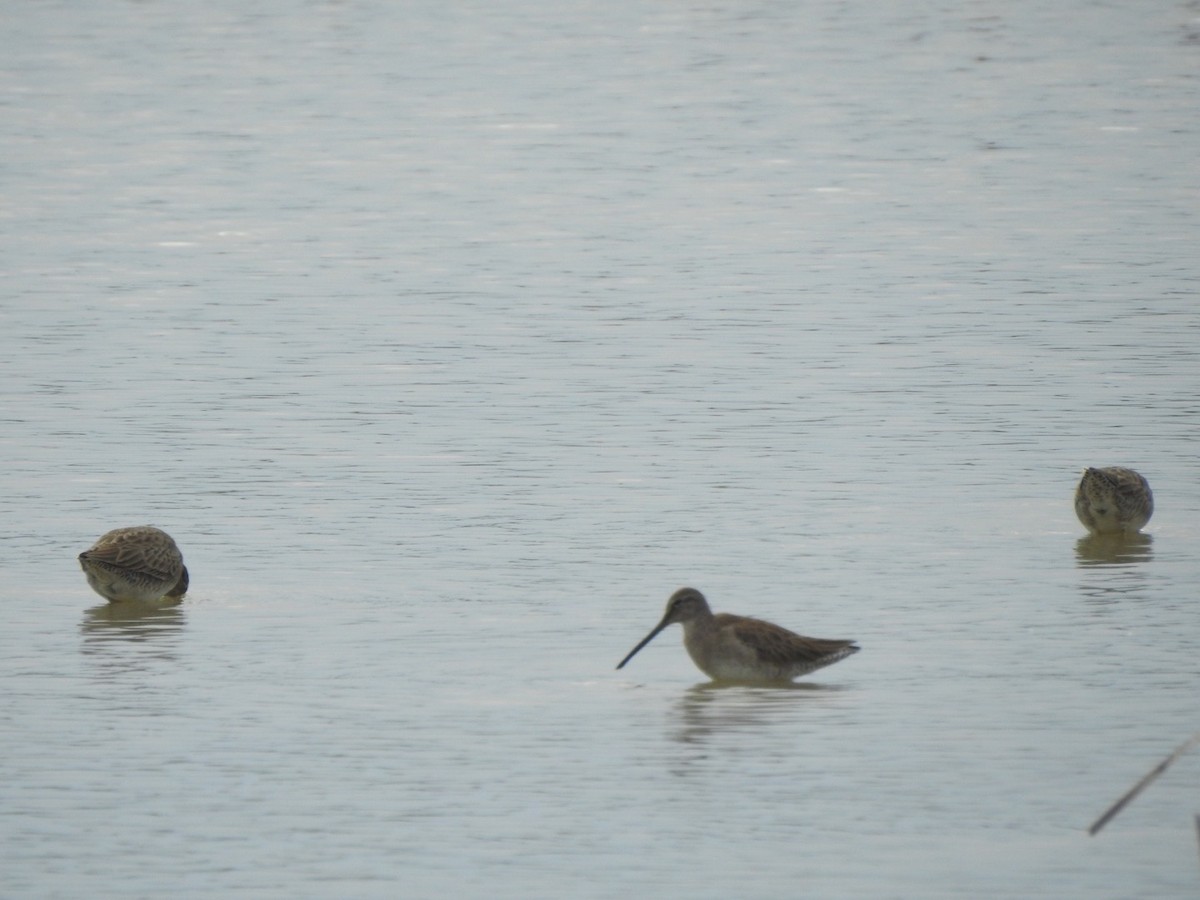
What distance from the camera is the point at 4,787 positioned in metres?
9.74

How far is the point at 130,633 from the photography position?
41.0 ft

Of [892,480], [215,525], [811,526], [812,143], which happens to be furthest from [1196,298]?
[812,143]

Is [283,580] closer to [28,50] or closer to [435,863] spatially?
[435,863]

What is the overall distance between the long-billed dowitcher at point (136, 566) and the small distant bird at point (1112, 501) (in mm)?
5123

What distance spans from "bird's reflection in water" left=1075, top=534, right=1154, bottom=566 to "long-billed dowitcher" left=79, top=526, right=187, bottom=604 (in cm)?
500

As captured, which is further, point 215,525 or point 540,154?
point 540,154

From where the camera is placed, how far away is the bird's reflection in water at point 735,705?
10.6m

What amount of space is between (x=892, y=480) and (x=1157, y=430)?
2.41 metres

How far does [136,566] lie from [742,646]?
343cm

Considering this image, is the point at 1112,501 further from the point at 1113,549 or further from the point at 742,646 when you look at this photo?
the point at 742,646

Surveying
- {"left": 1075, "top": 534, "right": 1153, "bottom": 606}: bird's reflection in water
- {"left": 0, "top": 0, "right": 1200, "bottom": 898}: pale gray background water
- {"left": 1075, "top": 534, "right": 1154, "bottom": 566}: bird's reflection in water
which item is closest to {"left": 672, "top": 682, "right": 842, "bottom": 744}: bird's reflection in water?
{"left": 0, "top": 0, "right": 1200, "bottom": 898}: pale gray background water

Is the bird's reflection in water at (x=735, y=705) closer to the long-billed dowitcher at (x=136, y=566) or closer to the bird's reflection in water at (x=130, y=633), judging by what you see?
the bird's reflection in water at (x=130, y=633)

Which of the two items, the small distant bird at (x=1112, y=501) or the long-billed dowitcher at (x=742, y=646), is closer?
the long-billed dowitcher at (x=742, y=646)

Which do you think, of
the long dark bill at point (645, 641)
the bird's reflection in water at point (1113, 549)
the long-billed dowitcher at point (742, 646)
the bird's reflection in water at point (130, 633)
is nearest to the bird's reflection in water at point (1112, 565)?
the bird's reflection in water at point (1113, 549)
